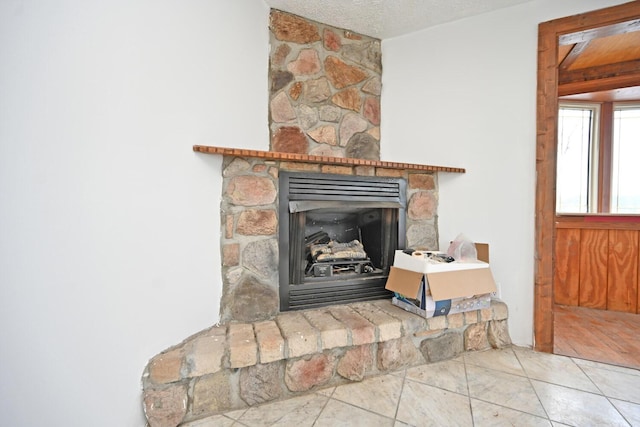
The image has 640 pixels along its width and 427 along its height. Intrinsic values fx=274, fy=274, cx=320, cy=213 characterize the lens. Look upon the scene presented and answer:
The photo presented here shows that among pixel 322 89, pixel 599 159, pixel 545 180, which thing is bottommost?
pixel 545 180

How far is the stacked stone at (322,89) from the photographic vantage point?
5.29ft

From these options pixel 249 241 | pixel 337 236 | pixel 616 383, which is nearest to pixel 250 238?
pixel 249 241

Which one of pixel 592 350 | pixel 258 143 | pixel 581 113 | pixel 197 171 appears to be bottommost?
pixel 592 350

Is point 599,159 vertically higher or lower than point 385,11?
lower

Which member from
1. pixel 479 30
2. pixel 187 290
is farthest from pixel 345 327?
pixel 479 30

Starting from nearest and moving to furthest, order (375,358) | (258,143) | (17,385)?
(17,385), (375,358), (258,143)

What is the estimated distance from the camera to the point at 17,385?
0.72 m

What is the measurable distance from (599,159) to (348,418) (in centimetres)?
303

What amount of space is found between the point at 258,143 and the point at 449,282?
4.16 ft

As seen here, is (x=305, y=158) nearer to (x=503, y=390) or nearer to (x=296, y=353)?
(x=296, y=353)

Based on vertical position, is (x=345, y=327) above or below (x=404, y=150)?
below

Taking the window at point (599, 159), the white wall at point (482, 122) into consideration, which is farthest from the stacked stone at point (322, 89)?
the window at point (599, 159)

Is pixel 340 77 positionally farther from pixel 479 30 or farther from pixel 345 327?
pixel 345 327

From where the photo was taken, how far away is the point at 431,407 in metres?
1.14
